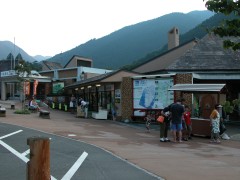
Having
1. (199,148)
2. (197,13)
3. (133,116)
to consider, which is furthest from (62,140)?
(197,13)

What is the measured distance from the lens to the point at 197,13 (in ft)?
557

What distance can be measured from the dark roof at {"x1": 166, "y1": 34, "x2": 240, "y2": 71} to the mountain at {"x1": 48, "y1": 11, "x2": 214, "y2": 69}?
89689 mm

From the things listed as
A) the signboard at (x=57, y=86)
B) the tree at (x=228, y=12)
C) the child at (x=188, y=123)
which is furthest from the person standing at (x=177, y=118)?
the signboard at (x=57, y=86)

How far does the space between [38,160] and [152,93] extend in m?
20.5

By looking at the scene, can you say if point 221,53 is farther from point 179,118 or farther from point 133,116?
point 179,118

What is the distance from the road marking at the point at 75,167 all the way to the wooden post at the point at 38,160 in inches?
155

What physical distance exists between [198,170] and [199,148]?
478 cm

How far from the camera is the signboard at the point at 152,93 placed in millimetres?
24188

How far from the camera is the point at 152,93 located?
24.9 metres

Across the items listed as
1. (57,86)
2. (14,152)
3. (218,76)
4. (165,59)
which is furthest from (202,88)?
(57,86)

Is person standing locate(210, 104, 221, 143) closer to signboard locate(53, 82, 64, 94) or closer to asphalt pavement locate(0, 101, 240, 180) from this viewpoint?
asphalt pavement locate(0, 101, 240, 180)

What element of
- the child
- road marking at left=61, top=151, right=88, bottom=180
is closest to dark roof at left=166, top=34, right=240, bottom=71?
the child

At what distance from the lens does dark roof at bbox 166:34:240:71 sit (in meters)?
25.6

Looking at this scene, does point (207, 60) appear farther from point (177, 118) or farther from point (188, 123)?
point (177, 118)
